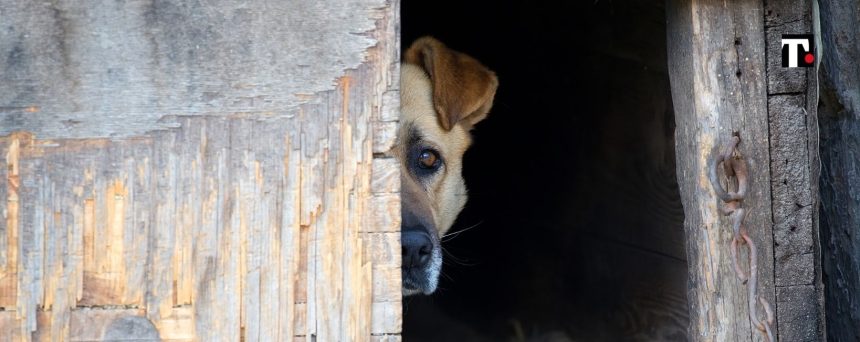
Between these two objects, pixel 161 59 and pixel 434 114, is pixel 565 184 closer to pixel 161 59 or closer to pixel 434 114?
pixel 434 114

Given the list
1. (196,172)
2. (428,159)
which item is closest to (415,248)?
(428,159)

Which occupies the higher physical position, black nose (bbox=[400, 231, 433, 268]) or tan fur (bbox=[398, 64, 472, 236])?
tan fur (bbox=[398, 64, 472, 236])

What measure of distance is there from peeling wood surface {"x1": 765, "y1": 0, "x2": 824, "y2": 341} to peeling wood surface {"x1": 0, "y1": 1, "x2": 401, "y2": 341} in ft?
2.78

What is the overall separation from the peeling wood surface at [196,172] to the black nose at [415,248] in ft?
2.36

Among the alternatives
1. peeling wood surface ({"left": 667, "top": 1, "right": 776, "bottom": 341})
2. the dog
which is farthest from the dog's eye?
peeling wood surface ({"left": 667, "top": 1, "right": 776, "bottom": 341})

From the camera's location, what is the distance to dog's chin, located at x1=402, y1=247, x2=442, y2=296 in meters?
2.70

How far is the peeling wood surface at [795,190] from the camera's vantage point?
211 centimetres

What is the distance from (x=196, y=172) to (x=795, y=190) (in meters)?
1.26

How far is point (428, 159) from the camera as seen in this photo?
124 inches

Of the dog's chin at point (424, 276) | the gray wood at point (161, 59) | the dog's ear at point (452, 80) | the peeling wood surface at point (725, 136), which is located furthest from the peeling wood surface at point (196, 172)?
the dog's ear at point (452, 80)

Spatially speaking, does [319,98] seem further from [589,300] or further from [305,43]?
[589,300]

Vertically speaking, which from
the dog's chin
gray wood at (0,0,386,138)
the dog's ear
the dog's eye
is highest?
the dog's ear

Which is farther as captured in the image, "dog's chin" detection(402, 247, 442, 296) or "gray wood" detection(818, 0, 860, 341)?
"dog's chin" detection(402, 247, 442, 296)

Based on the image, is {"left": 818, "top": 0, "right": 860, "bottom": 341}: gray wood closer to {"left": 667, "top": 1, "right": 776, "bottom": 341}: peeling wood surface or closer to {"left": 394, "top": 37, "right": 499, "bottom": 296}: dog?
{"left": 667, "top": 1, "right": 776, "bottom": 341}: peeling wood surface
